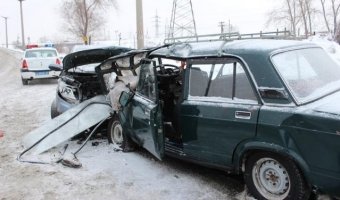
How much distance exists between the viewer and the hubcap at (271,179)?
13.6 feet

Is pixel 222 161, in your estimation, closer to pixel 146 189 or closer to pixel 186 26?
pixel 146 189

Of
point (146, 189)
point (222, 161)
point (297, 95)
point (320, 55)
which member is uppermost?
point (320, 55)

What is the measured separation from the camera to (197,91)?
4.92 m

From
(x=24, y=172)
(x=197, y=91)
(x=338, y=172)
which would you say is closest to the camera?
(x=338, y=172)

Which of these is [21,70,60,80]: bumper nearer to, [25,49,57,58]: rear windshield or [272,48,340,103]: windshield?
[25,49,57,58]: rear windshield

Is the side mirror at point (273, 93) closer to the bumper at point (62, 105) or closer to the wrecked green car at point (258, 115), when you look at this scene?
the wrecked green car at point (258, 115)

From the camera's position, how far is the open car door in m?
5.12

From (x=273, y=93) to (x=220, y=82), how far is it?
762 millimetres

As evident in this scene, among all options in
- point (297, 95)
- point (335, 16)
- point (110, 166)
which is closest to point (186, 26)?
point (335, 16)

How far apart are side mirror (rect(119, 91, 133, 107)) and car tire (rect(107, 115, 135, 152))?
623mm

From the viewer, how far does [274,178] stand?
4.23 meters

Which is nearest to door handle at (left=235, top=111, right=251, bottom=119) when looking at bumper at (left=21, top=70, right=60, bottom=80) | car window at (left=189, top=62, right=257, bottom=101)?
car window at (left=189, top=62, right=257, bottom=101)

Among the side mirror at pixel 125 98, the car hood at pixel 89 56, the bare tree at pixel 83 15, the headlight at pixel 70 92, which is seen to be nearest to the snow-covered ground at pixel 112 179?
the side mirror at pixel 125 98

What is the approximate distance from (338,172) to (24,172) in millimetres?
4095
